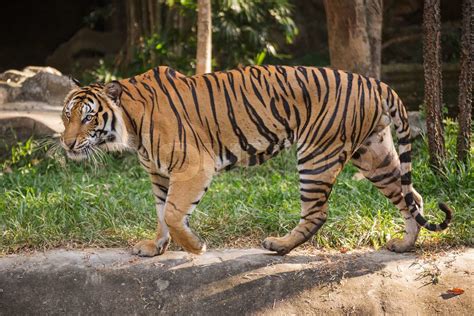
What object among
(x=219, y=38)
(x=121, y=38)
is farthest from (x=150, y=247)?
(x=121, y=38)

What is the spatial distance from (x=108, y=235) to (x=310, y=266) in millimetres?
1548

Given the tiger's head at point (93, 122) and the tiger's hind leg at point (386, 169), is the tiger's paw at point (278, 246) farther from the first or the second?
the tiger's head at point (93, 122)

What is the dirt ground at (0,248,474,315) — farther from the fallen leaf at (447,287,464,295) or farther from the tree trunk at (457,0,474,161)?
the tree trunk at (457,0,474,161)

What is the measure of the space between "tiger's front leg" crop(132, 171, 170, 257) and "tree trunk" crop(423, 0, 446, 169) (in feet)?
8.86

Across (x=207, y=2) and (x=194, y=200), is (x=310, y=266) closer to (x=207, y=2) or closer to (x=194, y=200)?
(x=194, y=200)

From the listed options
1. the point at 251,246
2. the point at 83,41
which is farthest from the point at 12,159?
the point at 83,41

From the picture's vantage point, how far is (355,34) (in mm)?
7637

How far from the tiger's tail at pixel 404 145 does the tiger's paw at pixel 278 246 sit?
885mm

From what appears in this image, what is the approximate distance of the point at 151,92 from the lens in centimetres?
453

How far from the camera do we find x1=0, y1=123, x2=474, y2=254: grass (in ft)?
17.0

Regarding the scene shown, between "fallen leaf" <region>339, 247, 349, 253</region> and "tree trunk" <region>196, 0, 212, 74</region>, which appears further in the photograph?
"tree trunk" <region>196, 0, 212, 74</region>

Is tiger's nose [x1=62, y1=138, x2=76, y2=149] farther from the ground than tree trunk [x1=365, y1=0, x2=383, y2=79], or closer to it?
closer to it

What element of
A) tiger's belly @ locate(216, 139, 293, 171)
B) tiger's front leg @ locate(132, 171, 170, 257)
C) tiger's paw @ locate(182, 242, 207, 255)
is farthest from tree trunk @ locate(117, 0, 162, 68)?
tiger's paw @ locate(182, 242, 207, 255)

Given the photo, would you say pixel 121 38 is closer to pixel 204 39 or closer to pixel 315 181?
pixel 204 39
